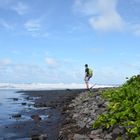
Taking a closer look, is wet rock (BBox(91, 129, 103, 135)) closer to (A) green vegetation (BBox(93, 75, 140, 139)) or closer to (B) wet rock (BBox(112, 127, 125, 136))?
(A) green vegetation (BBox(93, 75, 140, 139))

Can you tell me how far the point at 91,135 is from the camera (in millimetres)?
14094

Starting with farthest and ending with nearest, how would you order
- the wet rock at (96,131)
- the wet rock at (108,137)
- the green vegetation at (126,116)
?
1. the wet rock at (96,131)
2. the wet rock at (108,137)
3. the green vegetation at (126,116)

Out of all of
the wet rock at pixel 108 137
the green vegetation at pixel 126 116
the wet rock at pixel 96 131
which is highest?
the green vegetation at pixel 126 116

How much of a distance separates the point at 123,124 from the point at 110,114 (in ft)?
4.87

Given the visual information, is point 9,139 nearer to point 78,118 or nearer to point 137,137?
point 78,118

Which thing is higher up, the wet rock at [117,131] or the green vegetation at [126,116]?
the green vegetation at [126,116]

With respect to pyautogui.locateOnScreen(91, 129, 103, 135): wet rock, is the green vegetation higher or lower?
higher

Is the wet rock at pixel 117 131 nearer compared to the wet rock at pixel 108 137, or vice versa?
the wet rock at pixel 108 137

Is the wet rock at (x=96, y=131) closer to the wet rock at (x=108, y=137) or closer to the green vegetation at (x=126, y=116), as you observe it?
A: the green vegetation at (x=126, y=116)

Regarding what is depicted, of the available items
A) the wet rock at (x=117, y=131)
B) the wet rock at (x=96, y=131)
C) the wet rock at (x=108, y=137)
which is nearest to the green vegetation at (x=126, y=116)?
the wet rock at (x=117, y=131)

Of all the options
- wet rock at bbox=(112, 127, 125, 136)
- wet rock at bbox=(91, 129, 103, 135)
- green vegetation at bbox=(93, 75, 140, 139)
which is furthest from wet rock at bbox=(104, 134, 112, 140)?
wet rock at bbox=(91, 129, 103, 135)

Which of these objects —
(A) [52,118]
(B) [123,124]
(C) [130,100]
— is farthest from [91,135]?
(A) [52,118]

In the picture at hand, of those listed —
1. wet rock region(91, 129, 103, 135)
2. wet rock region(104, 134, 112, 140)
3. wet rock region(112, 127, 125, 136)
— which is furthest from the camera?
wet rock region(91, 129, 103, 135)

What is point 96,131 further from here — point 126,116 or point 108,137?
point 126,116
